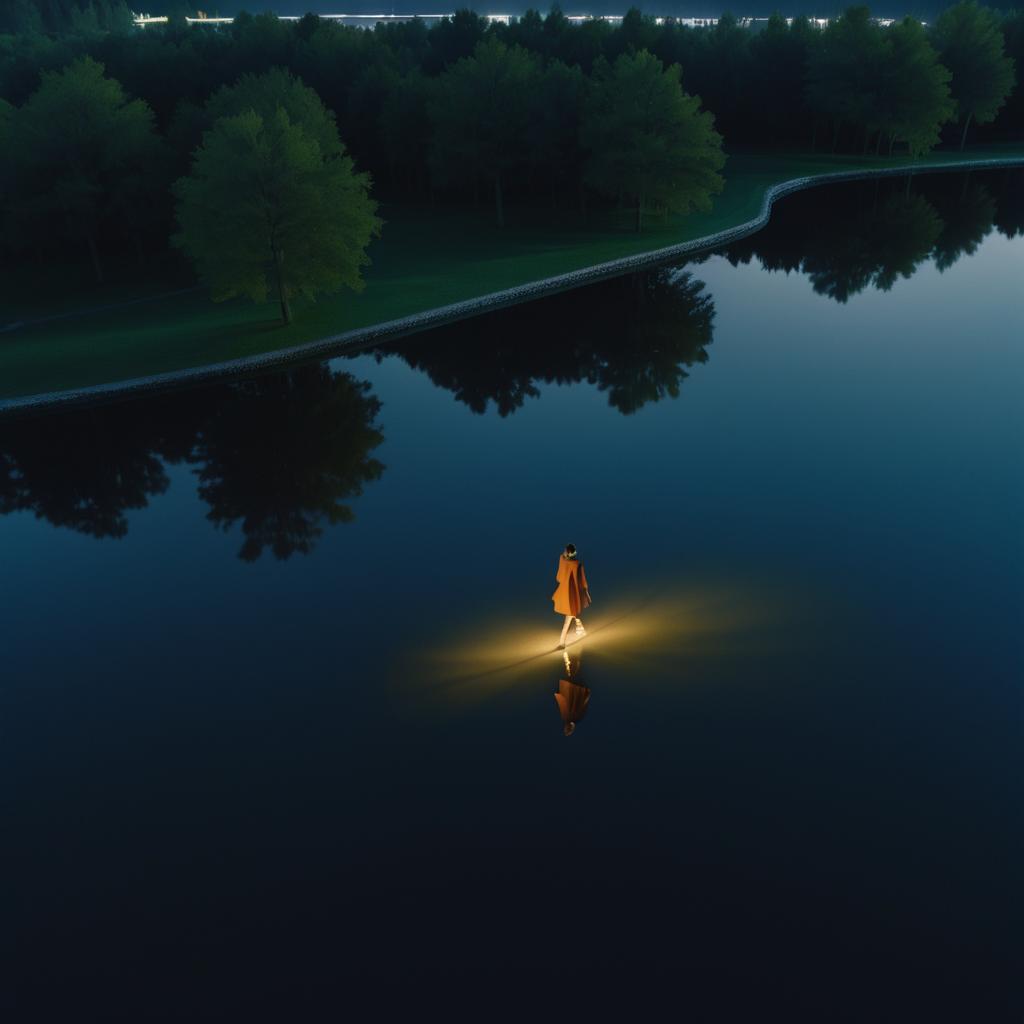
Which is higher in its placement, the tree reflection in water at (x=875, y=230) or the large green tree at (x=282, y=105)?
the large green tree at (x=282, y=105)

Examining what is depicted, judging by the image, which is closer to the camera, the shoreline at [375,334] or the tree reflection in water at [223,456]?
the tree reflection in water at [223,456]

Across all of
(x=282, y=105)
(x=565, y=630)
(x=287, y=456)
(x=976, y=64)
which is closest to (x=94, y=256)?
(x=282, y=105)

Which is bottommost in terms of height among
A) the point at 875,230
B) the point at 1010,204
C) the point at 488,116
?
the point at 1010,204

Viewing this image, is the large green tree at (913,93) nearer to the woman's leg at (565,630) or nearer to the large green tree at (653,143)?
the large green tree at (653,143)

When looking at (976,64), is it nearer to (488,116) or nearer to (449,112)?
(488,116)

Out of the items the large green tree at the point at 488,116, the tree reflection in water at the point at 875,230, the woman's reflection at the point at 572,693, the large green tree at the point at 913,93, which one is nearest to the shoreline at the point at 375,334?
the tree reflection in water at the point at 875,230

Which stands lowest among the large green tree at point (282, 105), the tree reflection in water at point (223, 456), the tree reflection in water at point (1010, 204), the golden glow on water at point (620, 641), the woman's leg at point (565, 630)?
the tree reflection in water at point (1010, 204)
